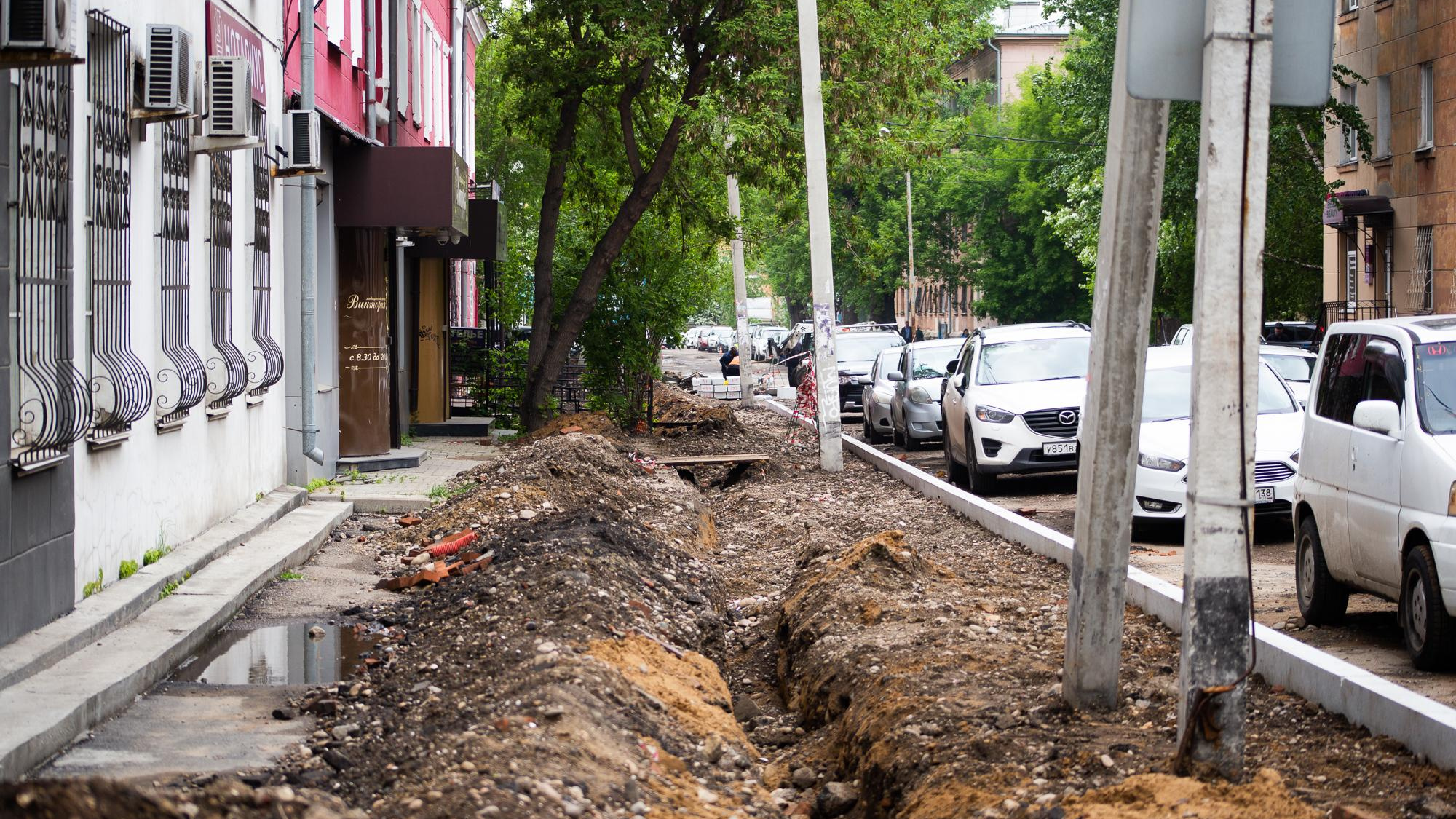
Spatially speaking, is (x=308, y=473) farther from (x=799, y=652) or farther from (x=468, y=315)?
(x=468, y=315)

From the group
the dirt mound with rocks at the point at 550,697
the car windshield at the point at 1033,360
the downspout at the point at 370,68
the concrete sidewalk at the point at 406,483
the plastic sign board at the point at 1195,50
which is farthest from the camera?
the downspout at the point at 370,68

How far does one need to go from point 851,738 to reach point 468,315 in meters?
35.4

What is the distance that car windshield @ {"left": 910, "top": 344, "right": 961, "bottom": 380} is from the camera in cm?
2570

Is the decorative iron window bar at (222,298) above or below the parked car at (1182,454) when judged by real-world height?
above

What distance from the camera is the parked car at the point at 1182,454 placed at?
477 inches

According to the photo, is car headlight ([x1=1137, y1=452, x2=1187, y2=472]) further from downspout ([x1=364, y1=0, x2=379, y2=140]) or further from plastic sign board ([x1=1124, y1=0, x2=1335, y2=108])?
downspout ([x1=364, y1=0, x2=379, y2=140])

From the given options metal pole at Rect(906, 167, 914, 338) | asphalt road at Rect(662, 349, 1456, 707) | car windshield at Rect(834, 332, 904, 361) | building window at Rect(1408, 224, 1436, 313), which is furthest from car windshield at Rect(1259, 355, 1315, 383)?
metal pole at Rect(906, 167, 914, 338)

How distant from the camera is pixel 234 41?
501 inches

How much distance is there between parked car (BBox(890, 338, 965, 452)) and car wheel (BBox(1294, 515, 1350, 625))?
1289cm

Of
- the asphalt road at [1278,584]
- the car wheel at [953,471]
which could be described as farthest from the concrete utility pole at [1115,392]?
the car wheel at [953,471]

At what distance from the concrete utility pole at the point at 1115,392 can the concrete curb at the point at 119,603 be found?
14.4 ft

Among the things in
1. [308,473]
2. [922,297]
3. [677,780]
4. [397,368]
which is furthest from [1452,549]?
[922,297]

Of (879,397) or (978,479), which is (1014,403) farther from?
(879,397)

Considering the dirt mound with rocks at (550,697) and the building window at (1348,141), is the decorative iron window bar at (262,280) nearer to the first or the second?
the dirt mound with rocks at (550,697)
